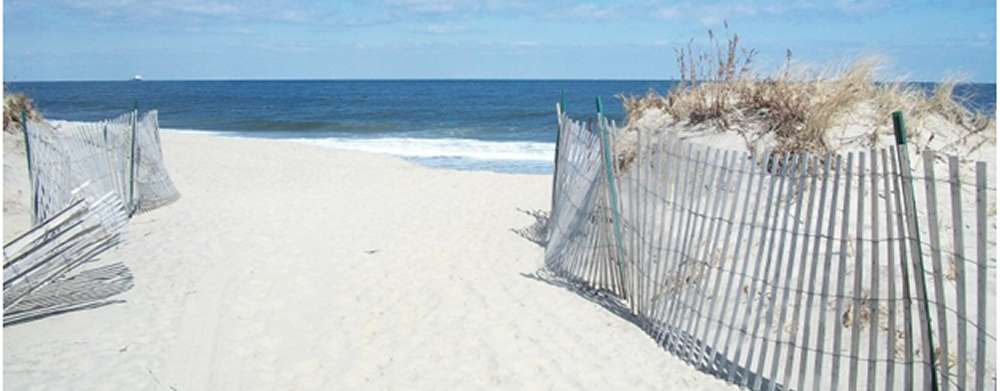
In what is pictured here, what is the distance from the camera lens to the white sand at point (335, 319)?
4.83 meters

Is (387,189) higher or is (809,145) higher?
(809,145)

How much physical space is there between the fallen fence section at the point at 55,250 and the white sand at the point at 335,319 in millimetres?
265

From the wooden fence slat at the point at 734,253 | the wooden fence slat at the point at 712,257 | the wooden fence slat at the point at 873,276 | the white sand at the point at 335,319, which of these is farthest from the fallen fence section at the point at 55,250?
the wooden fence slat at the point at 873,276

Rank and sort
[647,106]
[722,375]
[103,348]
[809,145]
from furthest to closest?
[647,106]
[809,145]
[103,348]
[722,375]

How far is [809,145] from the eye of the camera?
7.58m

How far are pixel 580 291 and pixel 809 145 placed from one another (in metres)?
2.73

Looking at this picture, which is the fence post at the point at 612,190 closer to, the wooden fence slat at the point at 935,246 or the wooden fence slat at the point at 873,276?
the wooden fence slat at the point at 873,276

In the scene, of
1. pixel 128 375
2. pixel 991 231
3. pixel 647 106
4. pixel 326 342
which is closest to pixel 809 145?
pixel 991 231

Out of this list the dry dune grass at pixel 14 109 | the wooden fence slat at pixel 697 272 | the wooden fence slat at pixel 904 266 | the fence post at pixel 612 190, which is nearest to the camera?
the wooden fence slat at pixel 904 266

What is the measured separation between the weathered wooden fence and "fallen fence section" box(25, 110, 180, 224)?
17.5ft

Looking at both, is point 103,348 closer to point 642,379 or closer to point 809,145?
point 642,379

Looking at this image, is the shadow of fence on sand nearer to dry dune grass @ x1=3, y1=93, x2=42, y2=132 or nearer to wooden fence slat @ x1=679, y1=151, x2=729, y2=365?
wooden fence slat @ x1=679, y1=151, x2=729, y2=365

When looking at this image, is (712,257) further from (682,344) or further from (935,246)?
(935,246)

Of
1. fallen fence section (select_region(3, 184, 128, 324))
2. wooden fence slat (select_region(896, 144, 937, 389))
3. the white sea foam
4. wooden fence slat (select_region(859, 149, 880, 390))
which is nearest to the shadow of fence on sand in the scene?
wooden fence slat (select_region(859, 149, 880, 390))
